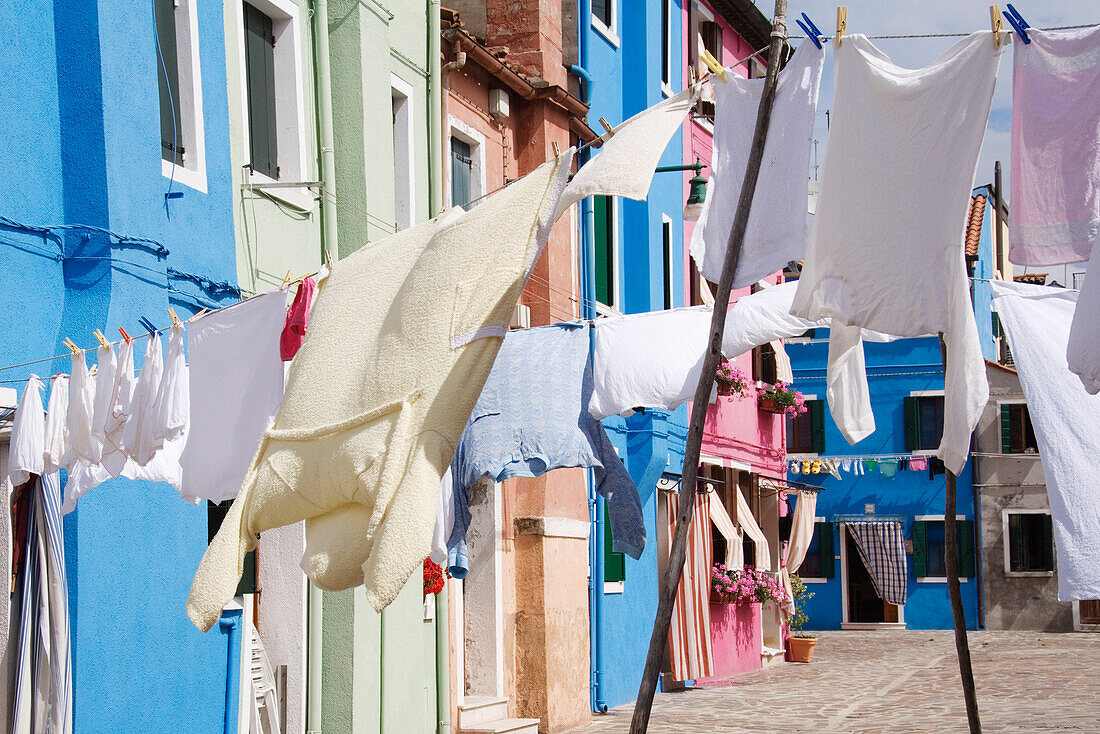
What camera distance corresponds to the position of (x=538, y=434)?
918 centimetres

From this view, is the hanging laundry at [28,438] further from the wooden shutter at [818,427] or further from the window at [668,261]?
the wooden shutter at [818,427]

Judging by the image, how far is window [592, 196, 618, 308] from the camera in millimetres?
17953

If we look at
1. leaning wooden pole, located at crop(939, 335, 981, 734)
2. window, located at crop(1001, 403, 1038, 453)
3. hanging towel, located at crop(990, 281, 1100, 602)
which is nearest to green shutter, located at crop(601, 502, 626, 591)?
leaning wooden pole, located at crop(939, 335, 981, 734)

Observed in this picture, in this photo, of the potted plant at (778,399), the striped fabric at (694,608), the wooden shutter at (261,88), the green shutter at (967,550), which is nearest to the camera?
the wooden shutter at (261,88)

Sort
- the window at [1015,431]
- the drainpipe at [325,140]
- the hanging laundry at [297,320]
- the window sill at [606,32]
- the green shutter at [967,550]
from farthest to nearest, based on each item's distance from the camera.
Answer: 1. the window at [1015,431]
2. the green shutter at [967,550]
3. the window sill at [606,32]
4. the drainpipe at [325,140]
5. the hanging laundry at [297,320]

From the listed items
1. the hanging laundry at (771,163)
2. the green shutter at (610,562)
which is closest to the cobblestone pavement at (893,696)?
the green shutter at (610,562)

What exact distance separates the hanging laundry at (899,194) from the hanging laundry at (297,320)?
2.60 metres

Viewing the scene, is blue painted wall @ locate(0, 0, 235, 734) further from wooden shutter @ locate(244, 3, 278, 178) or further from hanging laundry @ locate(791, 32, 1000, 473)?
hanging laundry @ locate(791, 32, 1000, 473)

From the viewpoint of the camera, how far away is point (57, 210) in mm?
8445

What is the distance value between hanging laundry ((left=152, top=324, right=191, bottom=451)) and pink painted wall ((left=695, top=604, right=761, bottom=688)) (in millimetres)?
14164

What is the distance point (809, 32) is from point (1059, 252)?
1.34 meters

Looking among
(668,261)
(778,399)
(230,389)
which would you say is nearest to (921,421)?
(778,399)

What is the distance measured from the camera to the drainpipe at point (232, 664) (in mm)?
9633

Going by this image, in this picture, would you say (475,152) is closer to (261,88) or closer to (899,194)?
(261,88)
